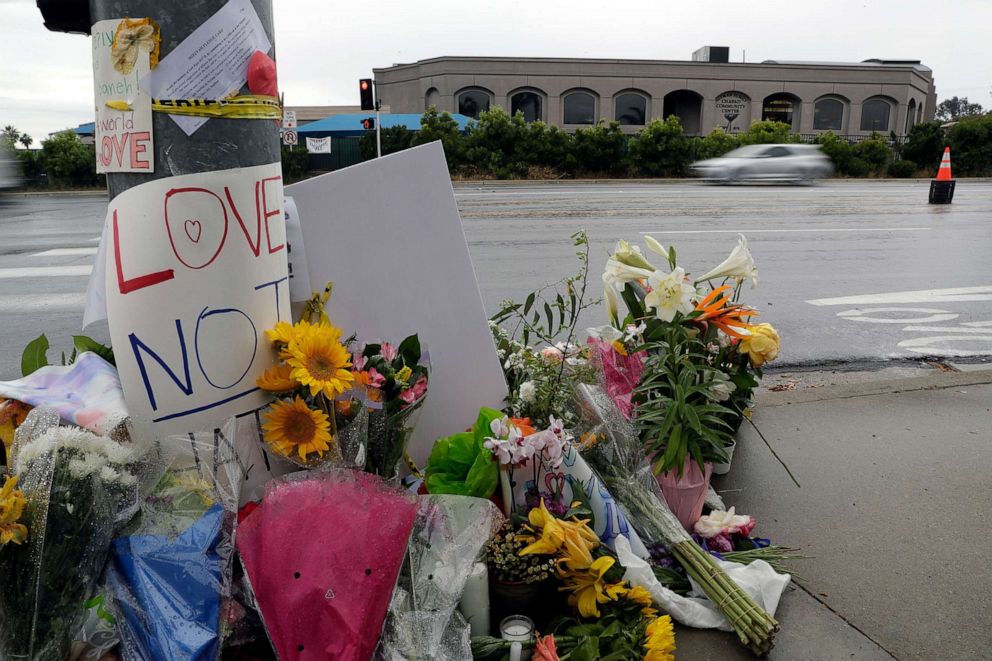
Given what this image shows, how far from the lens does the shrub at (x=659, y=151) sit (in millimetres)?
29734

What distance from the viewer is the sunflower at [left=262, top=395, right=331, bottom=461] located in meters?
2.40

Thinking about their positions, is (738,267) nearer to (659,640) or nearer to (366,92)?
(659,640)

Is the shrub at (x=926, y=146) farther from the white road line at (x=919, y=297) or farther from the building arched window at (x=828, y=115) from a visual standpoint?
the white road line at (x=919, y=297)

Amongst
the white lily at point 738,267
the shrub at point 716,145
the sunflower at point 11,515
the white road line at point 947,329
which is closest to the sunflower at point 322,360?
the sunflower at point 11,515

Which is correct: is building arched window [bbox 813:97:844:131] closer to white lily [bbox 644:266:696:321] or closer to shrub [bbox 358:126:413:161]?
shrub [bbox 358:126:413:161]

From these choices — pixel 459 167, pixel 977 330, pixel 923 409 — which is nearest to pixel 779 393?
pixel 923 409

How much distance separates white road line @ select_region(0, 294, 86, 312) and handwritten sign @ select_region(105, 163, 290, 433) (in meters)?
5.58

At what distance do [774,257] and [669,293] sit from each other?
736 centimetres

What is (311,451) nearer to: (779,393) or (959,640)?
(959,640)

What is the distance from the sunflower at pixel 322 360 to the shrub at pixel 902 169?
1325 inches

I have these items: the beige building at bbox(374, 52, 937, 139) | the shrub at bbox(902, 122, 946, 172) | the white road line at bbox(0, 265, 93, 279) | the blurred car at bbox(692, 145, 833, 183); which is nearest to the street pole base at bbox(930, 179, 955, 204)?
the blurred car at bbox(692, 145, 833, 183)

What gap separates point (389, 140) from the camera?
29.8 meters

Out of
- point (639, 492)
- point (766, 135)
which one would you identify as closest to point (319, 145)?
point (766, 135)

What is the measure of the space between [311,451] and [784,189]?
867 inches
